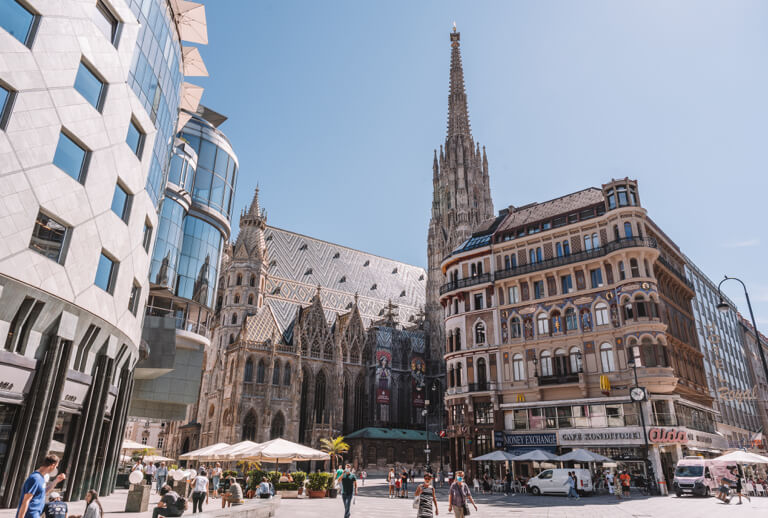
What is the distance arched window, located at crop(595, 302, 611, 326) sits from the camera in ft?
117

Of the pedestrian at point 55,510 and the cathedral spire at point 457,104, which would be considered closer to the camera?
the pedestrian at point 55,510

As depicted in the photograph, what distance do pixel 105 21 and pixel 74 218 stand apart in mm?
7974

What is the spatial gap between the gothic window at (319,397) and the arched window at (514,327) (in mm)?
34211

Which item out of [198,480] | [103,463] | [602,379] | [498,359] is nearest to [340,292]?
[498,359]

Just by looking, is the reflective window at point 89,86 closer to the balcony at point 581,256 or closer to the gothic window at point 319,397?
the balcony at point 581,256

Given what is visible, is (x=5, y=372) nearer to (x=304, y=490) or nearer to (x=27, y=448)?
(x=27, y=448)

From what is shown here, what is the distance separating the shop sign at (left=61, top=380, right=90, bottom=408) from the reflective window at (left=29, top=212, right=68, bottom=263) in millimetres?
4691

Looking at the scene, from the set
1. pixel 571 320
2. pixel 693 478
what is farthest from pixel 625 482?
pixel 571 320

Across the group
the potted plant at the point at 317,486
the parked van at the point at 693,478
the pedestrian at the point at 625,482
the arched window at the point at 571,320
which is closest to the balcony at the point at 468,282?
the arched window at the point at 571,320

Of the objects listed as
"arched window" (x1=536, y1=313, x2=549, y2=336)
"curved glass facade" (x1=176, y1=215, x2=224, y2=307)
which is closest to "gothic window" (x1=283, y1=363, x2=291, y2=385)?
"curved glass facade" (x1=176, y1=215, x2=224, y2=307)

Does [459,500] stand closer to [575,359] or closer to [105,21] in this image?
[105,21]

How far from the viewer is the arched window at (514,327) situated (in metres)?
39.7

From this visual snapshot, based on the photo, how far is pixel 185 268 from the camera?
118 feet

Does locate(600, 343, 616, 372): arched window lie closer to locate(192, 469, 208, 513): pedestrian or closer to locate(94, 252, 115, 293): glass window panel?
locate(192, 469, 208, 513): pedestrian
